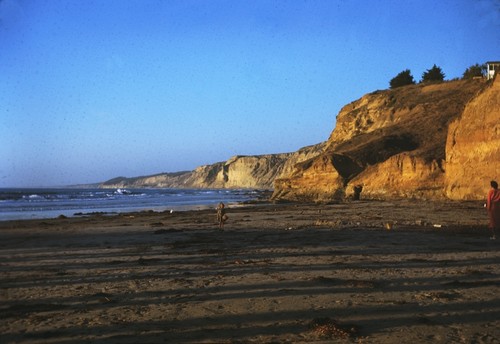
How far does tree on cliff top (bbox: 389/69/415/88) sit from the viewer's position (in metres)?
82.3

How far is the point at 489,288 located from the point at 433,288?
0.84 m

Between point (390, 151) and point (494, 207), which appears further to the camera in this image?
point (390, 151)

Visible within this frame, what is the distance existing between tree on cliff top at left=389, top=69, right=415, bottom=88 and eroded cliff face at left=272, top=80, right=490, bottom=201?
18.8m

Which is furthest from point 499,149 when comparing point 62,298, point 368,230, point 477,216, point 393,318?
point 62,298

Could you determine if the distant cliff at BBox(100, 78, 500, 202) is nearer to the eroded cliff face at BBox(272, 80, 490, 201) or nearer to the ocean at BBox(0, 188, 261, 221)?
the eroded cliff face at BBox(272, 80, 490, 201)

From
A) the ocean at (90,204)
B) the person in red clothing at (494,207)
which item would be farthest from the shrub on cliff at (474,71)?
the person in red clothing at (494,207)

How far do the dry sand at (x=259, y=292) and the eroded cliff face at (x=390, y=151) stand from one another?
27.5m

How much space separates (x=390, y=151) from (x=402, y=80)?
39.8m

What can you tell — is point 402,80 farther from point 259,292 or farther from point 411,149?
point 259,292

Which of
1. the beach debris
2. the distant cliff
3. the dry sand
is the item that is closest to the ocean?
the distant cliff

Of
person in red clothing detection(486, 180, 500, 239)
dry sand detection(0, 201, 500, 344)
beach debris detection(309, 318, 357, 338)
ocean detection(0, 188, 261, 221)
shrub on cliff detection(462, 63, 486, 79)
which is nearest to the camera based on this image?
beach debris detection(309, 318, 357, 338)

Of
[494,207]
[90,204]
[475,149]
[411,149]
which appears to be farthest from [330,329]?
[90,204]

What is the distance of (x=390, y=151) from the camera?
48.3 meters

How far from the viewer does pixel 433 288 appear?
6.92 meters
